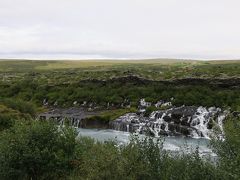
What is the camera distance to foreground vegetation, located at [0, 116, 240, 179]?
3262cm

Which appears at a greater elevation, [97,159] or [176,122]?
[97,159]

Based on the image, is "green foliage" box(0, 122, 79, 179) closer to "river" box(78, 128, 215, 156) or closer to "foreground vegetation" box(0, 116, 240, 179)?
"foreground vegetation" box(0, 116, 240, 179)

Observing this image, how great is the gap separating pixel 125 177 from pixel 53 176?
10.8 m

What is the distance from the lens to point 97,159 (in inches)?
1390

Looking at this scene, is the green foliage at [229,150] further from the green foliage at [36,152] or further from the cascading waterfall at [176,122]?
the cascading waterfall at [176,122]

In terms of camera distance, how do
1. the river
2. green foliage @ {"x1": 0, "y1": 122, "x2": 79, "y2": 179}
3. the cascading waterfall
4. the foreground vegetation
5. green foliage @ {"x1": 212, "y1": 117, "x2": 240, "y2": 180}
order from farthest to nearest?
1. the cascading waterfall
2. the river
3. green foliage @ {"x1": 0, "y1": 122, "x2": 79, "y2": 179}
4. the foreground vegetation
5. green foliage @ {"x1": 212, "y1": 117, "x2": 240, "y2": 180}

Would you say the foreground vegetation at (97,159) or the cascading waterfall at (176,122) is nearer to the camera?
the foreground vegetation at (97,159)

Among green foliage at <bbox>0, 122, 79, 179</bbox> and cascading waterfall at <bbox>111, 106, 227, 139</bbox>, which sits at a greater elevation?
green foliage at <bbox>0, 122, 79, 179</bbox>

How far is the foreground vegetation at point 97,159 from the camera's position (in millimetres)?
32625

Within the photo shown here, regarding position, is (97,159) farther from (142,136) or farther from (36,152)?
(142,136)

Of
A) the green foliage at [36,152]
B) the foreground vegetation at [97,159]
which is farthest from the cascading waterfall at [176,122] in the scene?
the green foliage at [36,152]

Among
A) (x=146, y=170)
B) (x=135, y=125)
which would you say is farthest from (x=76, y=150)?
(x=135, y=125)

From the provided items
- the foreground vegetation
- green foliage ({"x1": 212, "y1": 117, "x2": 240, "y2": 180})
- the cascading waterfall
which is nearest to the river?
the cascading waterfall

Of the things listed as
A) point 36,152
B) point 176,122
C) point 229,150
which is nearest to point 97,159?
point 36,152
